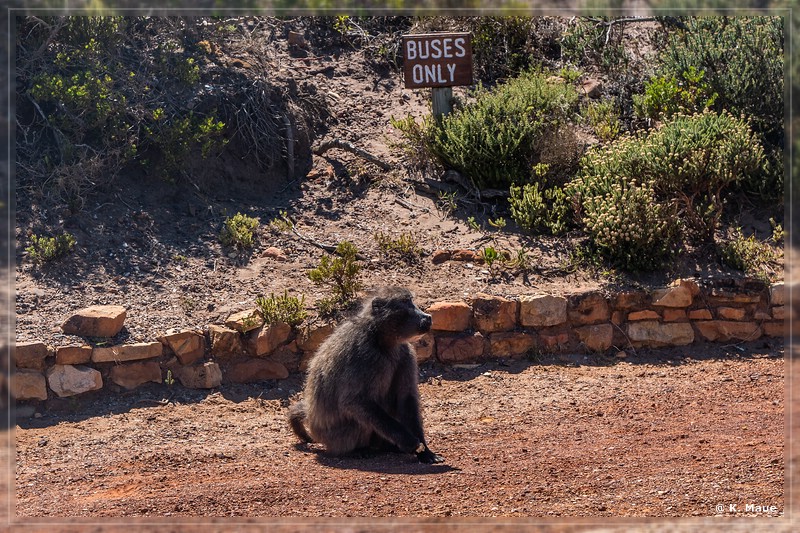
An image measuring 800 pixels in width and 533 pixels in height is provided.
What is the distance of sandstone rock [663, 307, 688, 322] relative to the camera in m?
9.24

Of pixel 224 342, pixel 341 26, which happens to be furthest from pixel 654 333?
pixel 341 26

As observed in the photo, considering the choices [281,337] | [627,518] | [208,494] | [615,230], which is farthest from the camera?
[615,230]

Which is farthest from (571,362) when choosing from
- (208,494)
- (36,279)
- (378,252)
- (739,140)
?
(36,279)

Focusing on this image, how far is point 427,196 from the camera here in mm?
10836

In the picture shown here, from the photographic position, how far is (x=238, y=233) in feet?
31.9

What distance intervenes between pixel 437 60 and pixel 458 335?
139 inches

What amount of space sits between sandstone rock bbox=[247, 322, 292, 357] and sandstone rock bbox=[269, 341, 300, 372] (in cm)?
7

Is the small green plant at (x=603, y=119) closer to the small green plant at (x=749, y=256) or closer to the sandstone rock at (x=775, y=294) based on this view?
the small green plant at (x=749, y=256)

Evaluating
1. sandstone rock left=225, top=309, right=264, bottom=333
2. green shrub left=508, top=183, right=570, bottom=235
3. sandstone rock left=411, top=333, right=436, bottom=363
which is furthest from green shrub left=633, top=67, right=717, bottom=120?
sandstone rock left=225, top=309, right=264, bottom=333

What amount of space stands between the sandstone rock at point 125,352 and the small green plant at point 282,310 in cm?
102

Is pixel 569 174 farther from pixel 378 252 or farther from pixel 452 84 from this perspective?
pixel 378 252

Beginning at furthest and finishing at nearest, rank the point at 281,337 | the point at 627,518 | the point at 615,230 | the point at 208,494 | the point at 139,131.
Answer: the point at 139,131, the point at 615,230, the point at 281,337, the point at 208,494, the point at 627,518

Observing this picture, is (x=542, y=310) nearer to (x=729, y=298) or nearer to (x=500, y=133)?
(x=729, y=298)

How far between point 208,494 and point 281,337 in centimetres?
314
